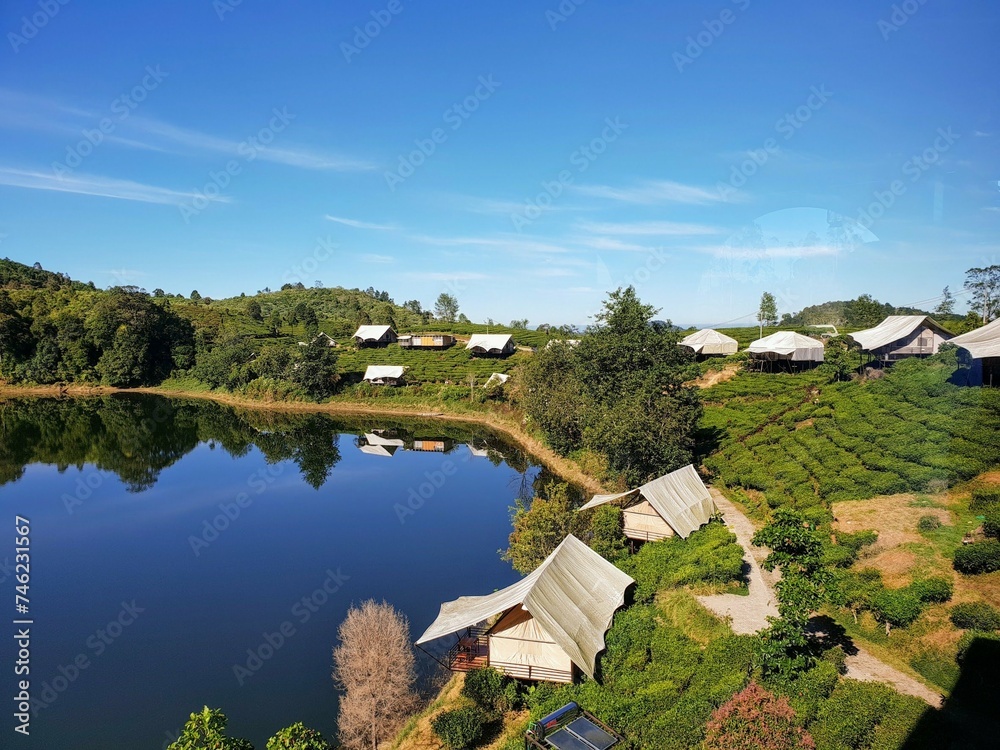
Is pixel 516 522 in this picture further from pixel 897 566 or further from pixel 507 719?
Answer: pixel 897 566

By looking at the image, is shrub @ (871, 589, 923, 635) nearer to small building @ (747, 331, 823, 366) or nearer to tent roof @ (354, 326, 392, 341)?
small building @ (747, 331, 823, 366)

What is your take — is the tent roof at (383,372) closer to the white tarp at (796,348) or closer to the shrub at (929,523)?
the white tarp at (796,348)

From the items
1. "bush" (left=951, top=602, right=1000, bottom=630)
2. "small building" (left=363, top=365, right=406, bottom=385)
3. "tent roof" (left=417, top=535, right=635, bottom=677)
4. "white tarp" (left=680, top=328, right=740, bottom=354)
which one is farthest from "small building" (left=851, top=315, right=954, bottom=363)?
"small building" (left=363, top=365, right=406, bottom=385)

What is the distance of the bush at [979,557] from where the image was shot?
50.9 feet

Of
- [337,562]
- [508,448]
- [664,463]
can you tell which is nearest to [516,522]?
[337,562]

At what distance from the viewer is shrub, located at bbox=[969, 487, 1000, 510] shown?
1830 centimetres

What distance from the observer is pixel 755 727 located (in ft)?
36.4

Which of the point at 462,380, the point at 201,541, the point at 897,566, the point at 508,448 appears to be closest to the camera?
the point at 897,566

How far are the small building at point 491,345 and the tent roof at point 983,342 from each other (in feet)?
173

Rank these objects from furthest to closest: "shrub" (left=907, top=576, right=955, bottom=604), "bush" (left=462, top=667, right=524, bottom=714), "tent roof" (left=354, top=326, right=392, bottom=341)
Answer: "tent roof" (left=354, top=326, right=392, bottom=341) < "shrub" (left=907, top=576, right=955, bottom=604) < "bush" (left=462, top=667, right=524, bottom=714)

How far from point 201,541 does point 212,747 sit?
64.8 feet

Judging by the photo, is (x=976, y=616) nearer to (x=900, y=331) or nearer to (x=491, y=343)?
A: (x=900, y=331)

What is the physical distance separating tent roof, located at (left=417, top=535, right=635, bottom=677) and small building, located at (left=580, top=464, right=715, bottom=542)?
15.4ft

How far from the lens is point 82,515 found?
30938 mm
